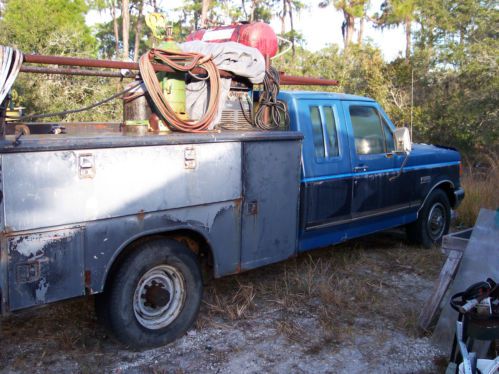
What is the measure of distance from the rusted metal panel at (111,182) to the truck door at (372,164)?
1737mm

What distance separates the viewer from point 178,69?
169 inches

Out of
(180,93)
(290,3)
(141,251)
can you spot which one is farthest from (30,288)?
(290,3)

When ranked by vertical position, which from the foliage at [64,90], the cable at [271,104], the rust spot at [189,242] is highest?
the foliage at [64,90]

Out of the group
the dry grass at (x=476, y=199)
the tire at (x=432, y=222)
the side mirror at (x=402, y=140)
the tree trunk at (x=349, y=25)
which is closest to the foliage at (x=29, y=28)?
the side mirror at (x=402, y=140)

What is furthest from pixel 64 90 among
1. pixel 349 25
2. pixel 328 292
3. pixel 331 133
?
pixel 349 25

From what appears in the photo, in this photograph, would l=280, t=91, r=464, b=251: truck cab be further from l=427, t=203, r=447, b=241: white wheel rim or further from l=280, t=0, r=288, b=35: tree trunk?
l=280, t=0, r=288, b=35: tree trunk

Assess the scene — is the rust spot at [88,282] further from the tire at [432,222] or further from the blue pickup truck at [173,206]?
the tire at [432,222]

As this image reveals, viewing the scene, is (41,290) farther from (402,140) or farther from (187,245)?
(402,140)

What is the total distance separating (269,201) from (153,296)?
1.27 metres

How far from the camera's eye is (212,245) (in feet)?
13.6

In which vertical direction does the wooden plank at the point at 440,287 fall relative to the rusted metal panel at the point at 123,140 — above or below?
below

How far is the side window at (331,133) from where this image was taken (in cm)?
527

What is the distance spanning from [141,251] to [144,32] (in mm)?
43333

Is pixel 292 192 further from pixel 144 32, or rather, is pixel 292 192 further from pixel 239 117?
pixel 144 32
